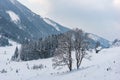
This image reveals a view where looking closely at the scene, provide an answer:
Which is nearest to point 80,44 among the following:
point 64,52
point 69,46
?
point 69,46

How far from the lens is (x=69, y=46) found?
62688 millimetres

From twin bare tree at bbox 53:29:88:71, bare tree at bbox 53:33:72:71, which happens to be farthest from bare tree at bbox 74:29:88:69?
bare tree at bbox 53:33:72:71

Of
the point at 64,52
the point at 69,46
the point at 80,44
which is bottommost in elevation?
the point at 64,52

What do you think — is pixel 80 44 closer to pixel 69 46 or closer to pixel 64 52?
pixel 69 46

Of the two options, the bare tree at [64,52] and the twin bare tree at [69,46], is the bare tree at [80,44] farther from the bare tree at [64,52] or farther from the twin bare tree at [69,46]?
the bare tree at [64,52]

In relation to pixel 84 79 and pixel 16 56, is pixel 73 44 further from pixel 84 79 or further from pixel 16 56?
pixel 16 56

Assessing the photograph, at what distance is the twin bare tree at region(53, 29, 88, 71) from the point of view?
61.4 metres

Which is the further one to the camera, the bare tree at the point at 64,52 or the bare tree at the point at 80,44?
the bare tree at the point at 80,44

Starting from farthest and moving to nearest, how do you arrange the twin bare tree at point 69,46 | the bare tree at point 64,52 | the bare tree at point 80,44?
the bare tree at point 80,44 → the twin bare tree at point 69,46 → the bare tree at point 64,52

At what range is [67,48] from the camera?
62.5m

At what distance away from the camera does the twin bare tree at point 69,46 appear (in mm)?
61406

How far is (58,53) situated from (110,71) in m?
22.3

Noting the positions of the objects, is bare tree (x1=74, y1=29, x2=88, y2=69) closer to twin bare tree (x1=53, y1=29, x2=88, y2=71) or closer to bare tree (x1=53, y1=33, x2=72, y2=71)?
twin bare tree (x1=53, y1=29, x2=88, y2=71)

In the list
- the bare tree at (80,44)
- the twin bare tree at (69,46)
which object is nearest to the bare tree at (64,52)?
the twin bare tree at (69,46)
